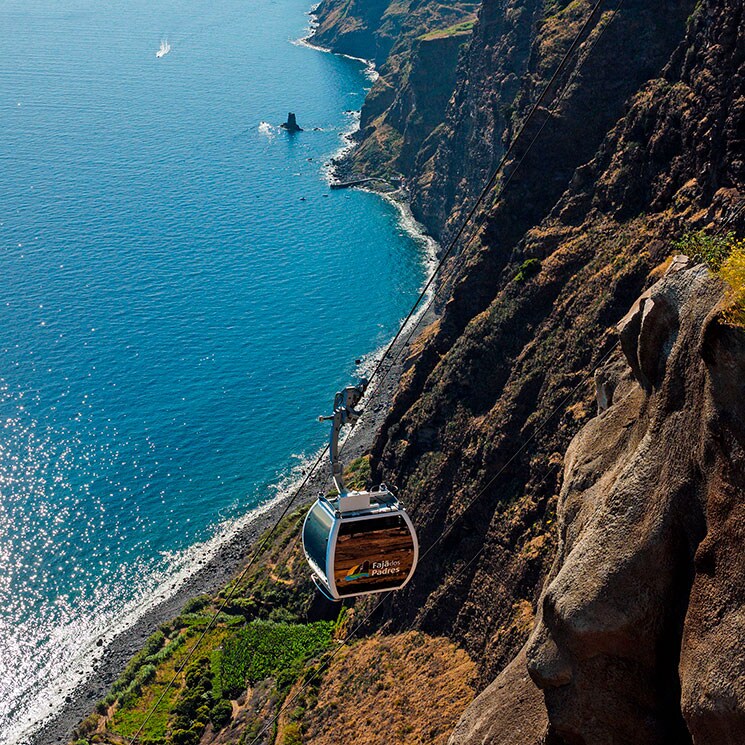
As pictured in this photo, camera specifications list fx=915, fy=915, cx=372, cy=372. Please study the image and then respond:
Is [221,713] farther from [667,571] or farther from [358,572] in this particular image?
[667,571]

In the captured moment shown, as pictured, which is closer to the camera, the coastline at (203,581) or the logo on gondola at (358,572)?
the logo on gondola at (358,572)

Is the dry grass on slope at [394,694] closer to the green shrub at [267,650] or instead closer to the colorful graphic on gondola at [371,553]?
the green shrub at [267,650]

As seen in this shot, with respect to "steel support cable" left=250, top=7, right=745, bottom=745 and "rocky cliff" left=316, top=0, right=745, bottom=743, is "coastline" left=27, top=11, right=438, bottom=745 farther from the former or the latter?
"steel support cable" left=250, top=7, right=745, bottom=745

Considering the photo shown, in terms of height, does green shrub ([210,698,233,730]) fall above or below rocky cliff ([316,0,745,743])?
below

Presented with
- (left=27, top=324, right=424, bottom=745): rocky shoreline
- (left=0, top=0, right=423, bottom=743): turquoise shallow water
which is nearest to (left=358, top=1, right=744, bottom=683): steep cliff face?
(left=27, top=324, right=424, bottom=745): rocky shoreline

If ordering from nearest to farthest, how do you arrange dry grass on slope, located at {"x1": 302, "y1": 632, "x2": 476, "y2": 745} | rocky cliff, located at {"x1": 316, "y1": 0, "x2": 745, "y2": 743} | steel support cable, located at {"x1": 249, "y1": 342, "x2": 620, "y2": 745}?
dry grass on slope, located at {"x1": 302, "y1": 632, "x2": 476, "y2": 745} → rocky cliff, located at {"x1": 316, "y1": 0, "x2": 745, "y2": 743} → steel support cable, located at {"x1": 249, "y1": 342, "x2": 620, "y2": 745}

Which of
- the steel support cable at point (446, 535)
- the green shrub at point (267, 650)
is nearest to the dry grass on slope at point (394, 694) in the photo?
the steel support cable at point (446, 535)

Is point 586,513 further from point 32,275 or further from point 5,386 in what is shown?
point 32,275
